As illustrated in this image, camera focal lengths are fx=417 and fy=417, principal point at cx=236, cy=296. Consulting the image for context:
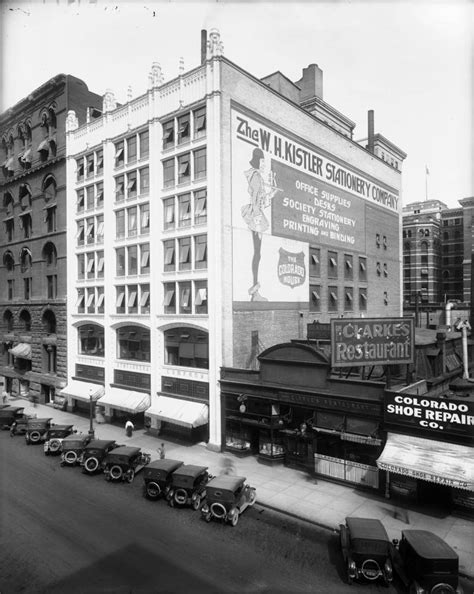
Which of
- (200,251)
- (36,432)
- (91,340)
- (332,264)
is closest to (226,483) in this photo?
(200,251)

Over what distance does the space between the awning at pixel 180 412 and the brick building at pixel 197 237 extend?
9cm

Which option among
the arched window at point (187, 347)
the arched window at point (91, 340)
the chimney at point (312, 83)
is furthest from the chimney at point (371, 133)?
the arched window at point (91, 340)

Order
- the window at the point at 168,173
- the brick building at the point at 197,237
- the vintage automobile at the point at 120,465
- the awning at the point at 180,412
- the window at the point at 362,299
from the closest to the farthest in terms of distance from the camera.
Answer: the vintage automobile at the point at 120,465, the awning at the point at 180,412, the brick building at the point at 197,237, the window at the point at 168,173, the window at the point at 362,299

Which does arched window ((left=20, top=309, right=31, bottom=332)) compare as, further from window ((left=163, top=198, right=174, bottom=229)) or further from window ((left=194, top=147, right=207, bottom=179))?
window ((left=194, top=147, right=207, bottom=179))

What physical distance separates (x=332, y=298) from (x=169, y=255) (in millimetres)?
16409

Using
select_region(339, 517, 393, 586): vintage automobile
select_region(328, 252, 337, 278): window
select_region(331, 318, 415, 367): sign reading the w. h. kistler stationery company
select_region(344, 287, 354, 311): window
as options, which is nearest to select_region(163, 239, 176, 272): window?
select_region(331, 318, 415, 367): sign reading the w. h. kistler stationery company

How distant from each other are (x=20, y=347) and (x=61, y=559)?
108 feet

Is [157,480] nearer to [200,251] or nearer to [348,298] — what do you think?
[200,251]

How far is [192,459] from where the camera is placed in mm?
24625

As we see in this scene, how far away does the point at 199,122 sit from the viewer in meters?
27.5

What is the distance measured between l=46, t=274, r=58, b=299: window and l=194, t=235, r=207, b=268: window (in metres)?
18.6

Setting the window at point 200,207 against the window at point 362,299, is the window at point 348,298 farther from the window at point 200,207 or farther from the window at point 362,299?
the window at point 200,207

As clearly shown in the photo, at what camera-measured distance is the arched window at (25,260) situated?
42550mm

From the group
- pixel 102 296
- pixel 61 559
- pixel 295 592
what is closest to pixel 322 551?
pixel 295 592
